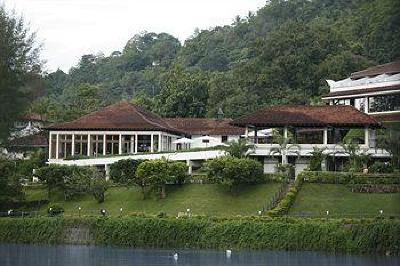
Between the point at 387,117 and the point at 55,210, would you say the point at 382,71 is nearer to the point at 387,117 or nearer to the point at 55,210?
the point at 387,117

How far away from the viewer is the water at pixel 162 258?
4382cm

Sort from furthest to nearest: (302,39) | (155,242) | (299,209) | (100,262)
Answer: (302,39)
(299,209)
(155,242)
(100,262)

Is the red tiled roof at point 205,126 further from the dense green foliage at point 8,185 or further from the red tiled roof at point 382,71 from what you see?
the dense green foliage at point 8,185

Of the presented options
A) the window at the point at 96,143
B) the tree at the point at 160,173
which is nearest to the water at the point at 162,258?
the tree at the point at 160,173

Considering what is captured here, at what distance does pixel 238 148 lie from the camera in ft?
219

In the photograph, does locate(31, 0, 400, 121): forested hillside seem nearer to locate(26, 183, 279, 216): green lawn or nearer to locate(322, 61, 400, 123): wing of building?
locate(322, 61, 400, 123): wing of building

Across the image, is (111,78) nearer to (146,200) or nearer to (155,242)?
(146,200)

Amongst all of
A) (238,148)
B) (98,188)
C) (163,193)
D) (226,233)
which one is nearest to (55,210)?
(98,188)

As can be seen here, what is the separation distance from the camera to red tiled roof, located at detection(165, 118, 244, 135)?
8844 centimetres

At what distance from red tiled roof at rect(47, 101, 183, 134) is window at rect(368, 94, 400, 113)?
17.6 m

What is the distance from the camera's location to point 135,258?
4647 cm

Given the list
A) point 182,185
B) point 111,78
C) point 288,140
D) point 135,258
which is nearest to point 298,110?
point 288,140

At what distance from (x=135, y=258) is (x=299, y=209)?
49.5 feet

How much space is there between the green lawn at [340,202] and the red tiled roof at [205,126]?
87.9 feet
